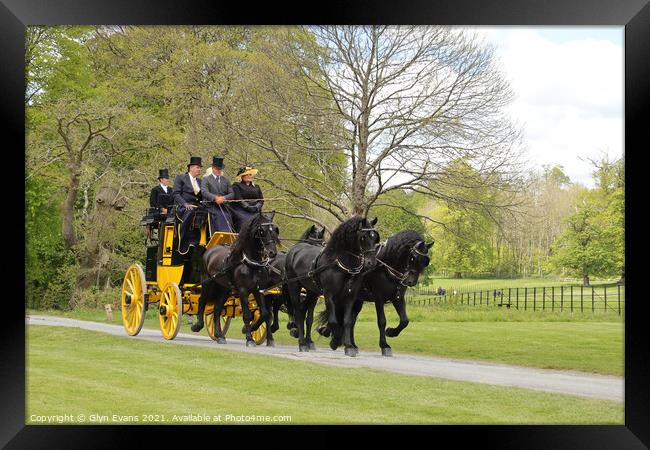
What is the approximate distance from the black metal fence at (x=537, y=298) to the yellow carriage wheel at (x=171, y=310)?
659cm

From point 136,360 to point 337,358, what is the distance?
8.87 ft

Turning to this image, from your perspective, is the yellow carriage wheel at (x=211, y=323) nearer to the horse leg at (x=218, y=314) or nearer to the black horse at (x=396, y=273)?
the horse leg at (x=218, y=314)

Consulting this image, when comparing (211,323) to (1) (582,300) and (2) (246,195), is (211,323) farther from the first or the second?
(1) (582,300)

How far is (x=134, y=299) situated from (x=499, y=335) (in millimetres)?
6358

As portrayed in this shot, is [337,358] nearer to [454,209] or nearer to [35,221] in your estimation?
[454,209]

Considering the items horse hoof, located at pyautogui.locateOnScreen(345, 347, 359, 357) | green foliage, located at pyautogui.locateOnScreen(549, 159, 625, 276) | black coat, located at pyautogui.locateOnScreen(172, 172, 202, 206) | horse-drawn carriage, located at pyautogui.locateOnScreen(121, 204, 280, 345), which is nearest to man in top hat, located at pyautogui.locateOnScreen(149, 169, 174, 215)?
horse-drawn carriage, located at pyautogui.locateOnScreen(121, 204, 280, 345)

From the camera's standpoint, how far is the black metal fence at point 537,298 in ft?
62.8

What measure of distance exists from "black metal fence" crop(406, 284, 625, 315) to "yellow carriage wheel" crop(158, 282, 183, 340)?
6.59 meters

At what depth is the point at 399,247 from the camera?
12.4 m

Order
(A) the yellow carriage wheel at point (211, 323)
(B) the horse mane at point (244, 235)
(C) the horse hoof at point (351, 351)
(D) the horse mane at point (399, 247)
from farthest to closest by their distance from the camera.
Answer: (A) the yellow carriage wheel at point (211, 323) < (B) the horse mane at point (244, 235) < (D) the horse mane at point (399, 247) < (C) the horse hoof at point (351, 351)

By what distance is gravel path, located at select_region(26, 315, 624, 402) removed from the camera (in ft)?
32.7

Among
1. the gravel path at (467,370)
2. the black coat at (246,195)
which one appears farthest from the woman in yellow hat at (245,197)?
the gravel path at (467,370)

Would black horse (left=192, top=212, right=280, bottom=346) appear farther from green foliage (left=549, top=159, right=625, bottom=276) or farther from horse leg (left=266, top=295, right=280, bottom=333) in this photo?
green foliage (left=549, top=159, right=625, bottom=276)
